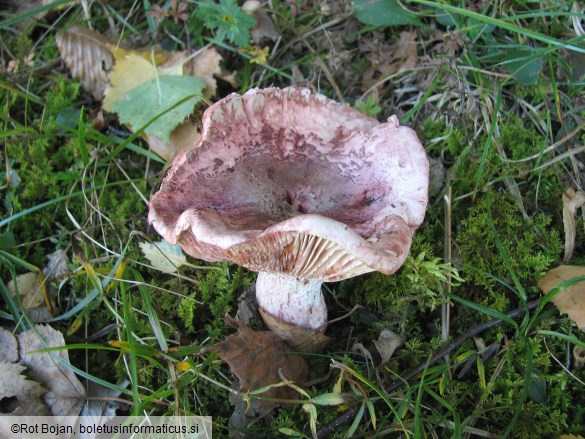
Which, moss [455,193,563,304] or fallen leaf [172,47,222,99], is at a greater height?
fallen leaf [172,47,222,99]

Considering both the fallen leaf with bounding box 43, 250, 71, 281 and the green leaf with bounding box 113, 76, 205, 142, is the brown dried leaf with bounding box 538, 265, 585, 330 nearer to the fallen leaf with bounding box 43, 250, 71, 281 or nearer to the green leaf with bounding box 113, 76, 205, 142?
the green leaf with bounding box 113, 76, 205, 142

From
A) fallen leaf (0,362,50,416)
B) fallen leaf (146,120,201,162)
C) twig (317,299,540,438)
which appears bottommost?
twig (317,299,540,438)

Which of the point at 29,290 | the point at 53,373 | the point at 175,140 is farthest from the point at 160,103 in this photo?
the point at 53,373

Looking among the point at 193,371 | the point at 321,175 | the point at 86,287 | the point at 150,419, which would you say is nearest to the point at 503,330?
the point at 321,175

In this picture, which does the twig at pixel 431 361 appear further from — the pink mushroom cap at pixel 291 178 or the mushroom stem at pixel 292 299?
the pink mushroom cap at pixel 291 178

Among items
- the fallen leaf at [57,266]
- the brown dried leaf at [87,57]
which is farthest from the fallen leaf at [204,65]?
the fallen leaf at [57,266]

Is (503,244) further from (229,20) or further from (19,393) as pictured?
(19,393)

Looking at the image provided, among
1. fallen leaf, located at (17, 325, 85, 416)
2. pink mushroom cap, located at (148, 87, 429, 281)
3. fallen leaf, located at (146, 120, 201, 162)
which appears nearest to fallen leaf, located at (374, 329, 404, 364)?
pink mushroom cap, located at (148, 87, 429, 281)
